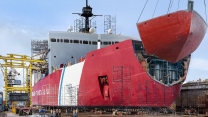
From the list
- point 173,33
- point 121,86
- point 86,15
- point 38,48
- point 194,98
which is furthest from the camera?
point 38,48

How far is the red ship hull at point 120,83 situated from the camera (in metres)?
20.6

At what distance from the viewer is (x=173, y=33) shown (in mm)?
14773

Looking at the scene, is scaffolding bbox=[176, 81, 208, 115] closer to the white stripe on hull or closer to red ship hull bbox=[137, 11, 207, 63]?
the white stripe on hull

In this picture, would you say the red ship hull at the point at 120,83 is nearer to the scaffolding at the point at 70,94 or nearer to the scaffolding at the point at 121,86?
the scaffolding at the point at 121,86

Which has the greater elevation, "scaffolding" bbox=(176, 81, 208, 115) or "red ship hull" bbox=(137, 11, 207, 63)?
"red ship hull" bbox=(137, 11, 207, 63)

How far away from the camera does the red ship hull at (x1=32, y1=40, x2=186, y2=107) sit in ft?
67.6

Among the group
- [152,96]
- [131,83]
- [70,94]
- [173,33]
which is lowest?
[70,94]

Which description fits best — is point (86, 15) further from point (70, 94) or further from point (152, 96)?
point (152, 96)

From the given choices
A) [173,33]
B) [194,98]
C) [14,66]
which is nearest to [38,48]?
[14,66]

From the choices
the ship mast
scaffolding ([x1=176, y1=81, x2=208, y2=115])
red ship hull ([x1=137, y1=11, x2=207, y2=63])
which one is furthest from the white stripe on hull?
red ship hull ([x1=137, y1=11, x2=207, y2=63])

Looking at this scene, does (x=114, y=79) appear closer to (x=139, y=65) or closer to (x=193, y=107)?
(x=139, y=65)

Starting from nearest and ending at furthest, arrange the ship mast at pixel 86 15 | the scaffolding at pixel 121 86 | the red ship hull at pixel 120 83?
the red ship hull at pixel 120 83 < the scaffolding at pixel 121 86 < the ship mast at pixel 86 15

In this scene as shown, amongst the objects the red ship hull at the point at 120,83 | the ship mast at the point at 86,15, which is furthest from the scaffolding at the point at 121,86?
the ship mast at the point at 86,15

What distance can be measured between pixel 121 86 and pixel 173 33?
24.8 feet
